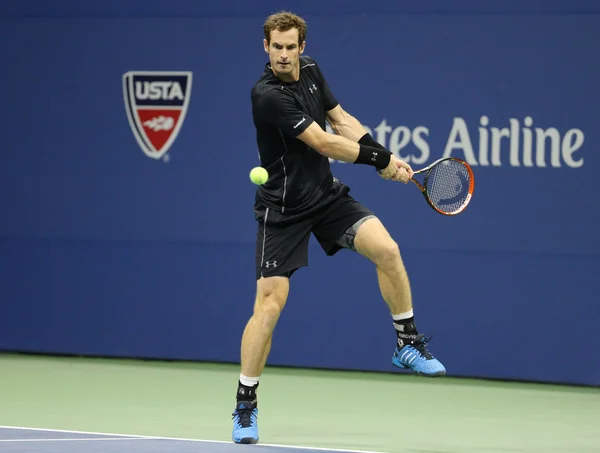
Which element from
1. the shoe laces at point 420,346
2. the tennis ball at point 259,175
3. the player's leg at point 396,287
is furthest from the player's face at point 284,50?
the shoe laces at point 420,346

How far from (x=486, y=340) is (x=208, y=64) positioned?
2426 mm

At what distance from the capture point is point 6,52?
898cm

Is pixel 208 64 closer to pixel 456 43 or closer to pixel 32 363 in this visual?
pixel 456 43

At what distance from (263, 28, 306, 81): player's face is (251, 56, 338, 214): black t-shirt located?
0.33ft

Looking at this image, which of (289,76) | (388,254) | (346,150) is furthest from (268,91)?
(388,254)

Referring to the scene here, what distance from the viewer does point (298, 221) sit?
19.9 ft

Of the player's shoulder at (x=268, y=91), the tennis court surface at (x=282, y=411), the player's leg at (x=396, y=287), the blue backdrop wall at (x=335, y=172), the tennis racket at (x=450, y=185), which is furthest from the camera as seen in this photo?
the blue backdrop wall at (x=335, y=172)

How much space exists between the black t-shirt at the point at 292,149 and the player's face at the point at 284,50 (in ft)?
0.33

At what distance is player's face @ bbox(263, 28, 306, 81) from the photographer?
228 inches

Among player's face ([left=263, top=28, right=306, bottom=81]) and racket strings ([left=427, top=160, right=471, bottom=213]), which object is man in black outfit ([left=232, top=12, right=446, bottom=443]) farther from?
racket strings ([left=427, top=160, right=471, bottom=213])

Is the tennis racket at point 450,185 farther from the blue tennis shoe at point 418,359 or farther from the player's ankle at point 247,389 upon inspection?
the player's ankle at point 247,389

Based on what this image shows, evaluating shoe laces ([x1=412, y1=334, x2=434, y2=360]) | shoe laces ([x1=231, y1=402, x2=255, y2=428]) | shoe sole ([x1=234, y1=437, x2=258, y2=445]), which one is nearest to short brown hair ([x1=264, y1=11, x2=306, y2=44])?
shoe laces ([x1=412, y1=334, x2=434, y2=360])

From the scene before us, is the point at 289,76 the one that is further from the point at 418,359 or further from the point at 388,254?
the point at 418,359

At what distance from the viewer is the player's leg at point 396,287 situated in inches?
234
